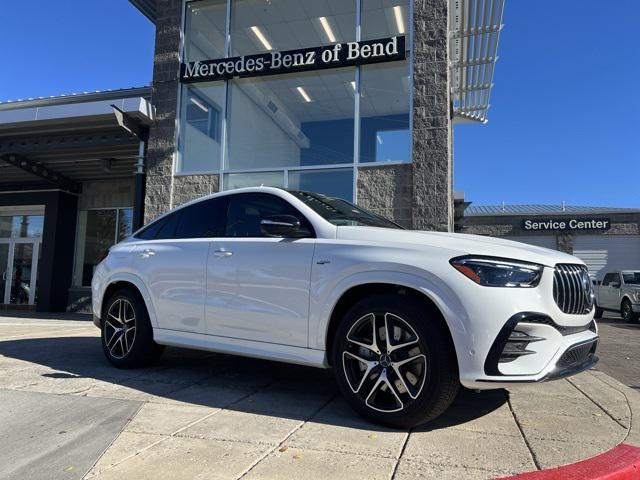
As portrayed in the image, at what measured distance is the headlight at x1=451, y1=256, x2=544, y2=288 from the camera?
3.20 meters

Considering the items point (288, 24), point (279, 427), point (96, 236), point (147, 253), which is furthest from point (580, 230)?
point (279, 427)

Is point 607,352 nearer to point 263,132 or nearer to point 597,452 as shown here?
point 597,452

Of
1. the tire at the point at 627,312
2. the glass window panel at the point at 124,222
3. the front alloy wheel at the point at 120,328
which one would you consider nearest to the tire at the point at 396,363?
the front alloy wheel at the point at 120,328

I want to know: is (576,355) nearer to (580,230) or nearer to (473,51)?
(473,51)

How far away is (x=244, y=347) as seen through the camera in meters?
4.17

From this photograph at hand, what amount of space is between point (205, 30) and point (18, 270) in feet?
33.9

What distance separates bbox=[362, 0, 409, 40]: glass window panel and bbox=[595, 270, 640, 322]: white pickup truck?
12.0 metres

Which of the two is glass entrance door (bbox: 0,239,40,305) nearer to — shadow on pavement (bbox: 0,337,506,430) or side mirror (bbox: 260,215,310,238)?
shadow on pavement (bbox: 0,337,506,430)

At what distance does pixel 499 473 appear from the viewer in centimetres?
271

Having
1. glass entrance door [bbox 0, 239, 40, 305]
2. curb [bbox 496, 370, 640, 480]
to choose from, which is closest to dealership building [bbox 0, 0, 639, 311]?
glass entrance door [bbox 0, 239, 40, 305]

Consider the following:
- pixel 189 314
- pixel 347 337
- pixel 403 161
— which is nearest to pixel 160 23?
pixel 403 161

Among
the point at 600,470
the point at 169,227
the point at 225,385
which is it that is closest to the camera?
the point at 600,470

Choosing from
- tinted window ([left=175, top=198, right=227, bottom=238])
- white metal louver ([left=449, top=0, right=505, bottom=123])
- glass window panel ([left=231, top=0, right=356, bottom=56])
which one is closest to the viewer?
tinted window ([left=175, top=198, right=227, bottom=238])

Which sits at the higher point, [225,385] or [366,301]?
[366,301]
